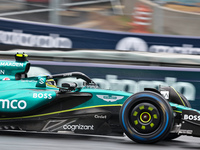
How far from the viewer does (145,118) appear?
4.79 metres

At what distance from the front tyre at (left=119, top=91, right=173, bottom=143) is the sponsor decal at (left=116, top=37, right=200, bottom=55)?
7929 mm

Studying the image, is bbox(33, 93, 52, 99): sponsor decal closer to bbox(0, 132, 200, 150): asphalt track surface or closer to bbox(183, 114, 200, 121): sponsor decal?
bbox(0, 132, 200, 150): asphalt track surface

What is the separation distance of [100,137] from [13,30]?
7.61 m

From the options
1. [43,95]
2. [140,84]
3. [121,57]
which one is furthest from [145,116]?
[121,57]

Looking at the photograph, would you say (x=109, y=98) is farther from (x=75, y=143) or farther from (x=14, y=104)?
(x=14, y=104)

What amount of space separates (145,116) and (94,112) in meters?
0.69

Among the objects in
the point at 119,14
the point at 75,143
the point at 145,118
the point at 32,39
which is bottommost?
the point at 75,143

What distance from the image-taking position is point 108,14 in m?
14.1

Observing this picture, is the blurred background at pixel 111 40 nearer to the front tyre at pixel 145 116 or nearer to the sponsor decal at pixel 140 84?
the sponsor decal at pixel 140 84

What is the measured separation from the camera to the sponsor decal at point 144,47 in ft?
41.5

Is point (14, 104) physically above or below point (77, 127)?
above

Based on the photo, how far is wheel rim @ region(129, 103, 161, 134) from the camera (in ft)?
15.5

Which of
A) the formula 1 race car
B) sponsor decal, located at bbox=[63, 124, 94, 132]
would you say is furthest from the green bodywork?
sponsor decal, located at bbox=[63, 124, 94, 132]

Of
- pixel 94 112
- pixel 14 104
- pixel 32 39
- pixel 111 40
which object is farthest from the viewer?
pixel 111 40
